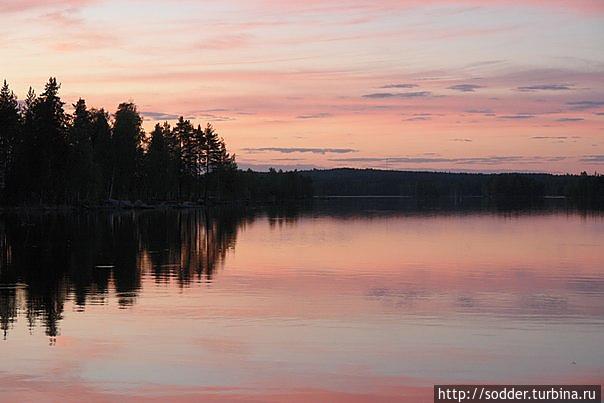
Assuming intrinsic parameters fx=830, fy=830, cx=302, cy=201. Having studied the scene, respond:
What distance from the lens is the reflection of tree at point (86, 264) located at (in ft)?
79.2

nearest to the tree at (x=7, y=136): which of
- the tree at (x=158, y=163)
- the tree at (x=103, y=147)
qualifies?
the tree at (x=103, y=147)

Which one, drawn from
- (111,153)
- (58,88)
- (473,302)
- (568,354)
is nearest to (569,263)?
(473,302)

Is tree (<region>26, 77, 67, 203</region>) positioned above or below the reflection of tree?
above

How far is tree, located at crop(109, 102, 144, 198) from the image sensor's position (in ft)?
409

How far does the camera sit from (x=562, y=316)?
22547mm

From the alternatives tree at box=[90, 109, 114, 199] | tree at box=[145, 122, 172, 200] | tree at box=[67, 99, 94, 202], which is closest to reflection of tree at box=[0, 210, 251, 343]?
tree at box=[67, 99, 94, 202]

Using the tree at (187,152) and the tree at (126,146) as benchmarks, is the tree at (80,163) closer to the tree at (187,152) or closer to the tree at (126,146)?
the tree at (126,146)

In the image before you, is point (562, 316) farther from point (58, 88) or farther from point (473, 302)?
point (58, 88)

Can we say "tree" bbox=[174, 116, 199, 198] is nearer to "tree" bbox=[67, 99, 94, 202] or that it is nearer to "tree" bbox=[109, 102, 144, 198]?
"tree" bbox=[109, 102, 144, 198]

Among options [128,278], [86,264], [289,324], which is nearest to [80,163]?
[86,264]

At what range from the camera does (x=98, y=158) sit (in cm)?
12131

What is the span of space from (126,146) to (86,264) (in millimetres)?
92497

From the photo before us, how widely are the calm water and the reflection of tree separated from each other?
0.12 m

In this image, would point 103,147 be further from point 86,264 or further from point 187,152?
point 86,264
